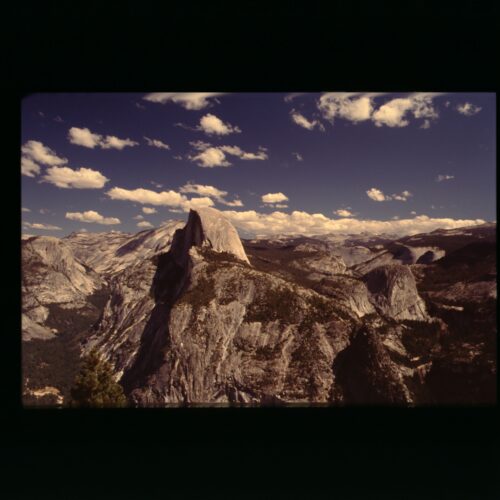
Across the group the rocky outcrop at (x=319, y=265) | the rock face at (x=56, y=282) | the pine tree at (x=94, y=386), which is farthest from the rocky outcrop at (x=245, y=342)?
the rock face at (x=56, y=282)

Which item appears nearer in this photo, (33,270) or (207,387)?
(207,387)

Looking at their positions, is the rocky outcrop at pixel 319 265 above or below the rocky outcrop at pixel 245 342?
above

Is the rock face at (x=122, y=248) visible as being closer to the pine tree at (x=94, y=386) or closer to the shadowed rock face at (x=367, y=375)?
the shadowed rock face at (x=367, y=375)

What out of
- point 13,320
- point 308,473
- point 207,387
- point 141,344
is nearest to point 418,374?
point 207,387

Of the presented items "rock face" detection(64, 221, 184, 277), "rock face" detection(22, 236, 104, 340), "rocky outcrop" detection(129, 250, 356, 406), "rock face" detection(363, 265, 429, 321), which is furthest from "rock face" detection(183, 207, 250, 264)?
"rock face" detection(22, 236, 104, 340)

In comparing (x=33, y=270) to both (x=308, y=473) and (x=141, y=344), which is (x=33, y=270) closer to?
(x=141, y=344)

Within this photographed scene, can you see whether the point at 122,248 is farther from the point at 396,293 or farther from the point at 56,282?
the point at 396,293

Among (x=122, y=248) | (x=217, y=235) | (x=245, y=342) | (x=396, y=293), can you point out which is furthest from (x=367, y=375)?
Answer: (x=122, y=248)
